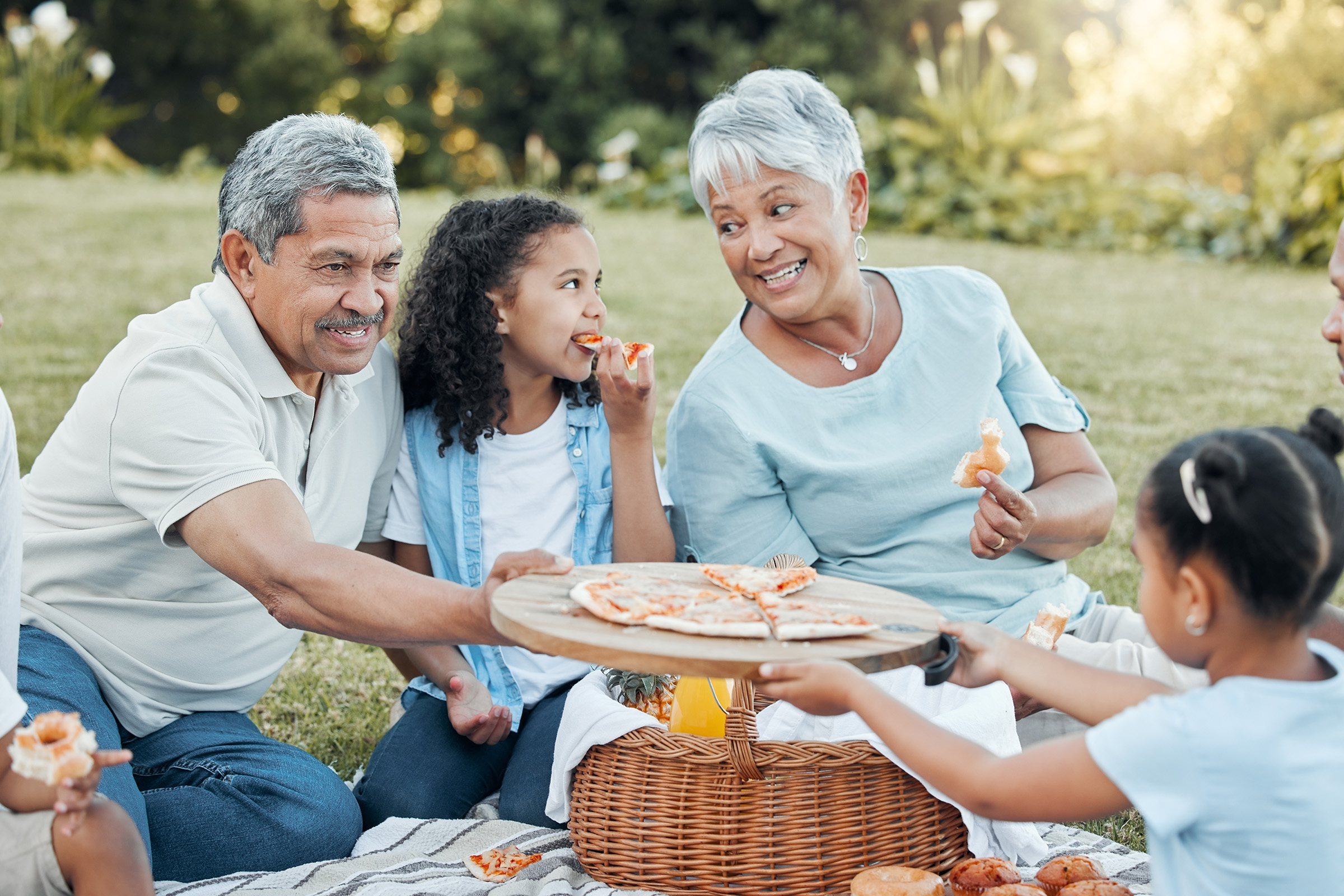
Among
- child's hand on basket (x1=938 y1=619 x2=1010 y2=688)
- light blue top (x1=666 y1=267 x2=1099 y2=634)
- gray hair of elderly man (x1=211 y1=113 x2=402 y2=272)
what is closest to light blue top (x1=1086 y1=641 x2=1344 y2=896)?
child's hand on basket (x1=938 y1=619 x2=1010 y2=688)

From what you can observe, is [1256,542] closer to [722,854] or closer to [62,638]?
[722,854]

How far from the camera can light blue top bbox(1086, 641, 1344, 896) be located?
1.93m

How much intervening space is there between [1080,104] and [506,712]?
16.8 metres

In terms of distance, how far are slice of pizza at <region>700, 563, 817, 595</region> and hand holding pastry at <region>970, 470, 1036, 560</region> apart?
1.48 feet

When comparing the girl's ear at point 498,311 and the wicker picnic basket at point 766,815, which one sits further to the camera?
the girl's ear at point 498,311

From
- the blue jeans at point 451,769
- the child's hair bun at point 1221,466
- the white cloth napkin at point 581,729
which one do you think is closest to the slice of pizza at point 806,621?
the white cloth napkin at point 581,729

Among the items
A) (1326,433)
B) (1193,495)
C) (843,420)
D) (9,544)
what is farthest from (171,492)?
(1326,433)

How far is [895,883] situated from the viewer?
2566 mm

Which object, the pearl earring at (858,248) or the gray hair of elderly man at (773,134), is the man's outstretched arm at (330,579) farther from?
the pearl earring at (858,248)

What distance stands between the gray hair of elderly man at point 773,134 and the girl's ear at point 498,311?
64 cm

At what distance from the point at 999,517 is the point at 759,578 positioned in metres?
0.62

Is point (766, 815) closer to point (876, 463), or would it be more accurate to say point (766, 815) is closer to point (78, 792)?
point (876, 463)

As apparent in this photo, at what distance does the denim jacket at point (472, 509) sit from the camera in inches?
137

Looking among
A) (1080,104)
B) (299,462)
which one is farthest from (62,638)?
(1080,104)
